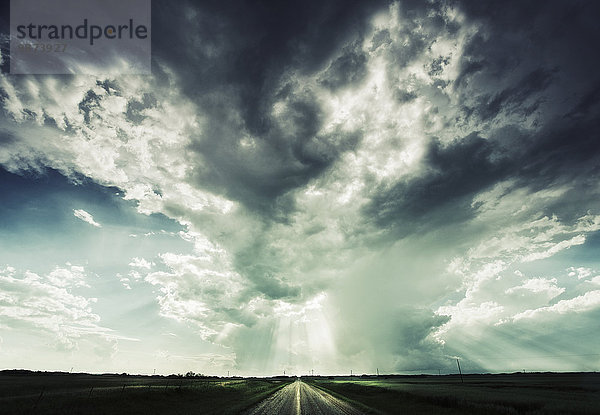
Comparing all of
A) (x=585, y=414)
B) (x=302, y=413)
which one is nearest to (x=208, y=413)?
(x=302, y=413)

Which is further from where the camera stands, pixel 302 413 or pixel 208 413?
pixel 302 413

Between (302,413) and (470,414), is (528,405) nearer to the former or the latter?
(470,414)

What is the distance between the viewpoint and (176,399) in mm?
37188

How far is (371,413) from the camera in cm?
2711

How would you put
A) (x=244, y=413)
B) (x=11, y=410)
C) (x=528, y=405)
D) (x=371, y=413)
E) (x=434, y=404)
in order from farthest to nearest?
1. (x=434, y=404)
2. (x=528, y=405)
3. (x=371, y=413)
4. (x=244, y=413)
5. (x=11, y=410)

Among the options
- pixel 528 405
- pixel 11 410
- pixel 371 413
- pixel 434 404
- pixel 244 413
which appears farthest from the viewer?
pixel 434 404

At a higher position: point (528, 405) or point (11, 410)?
point (11, 410)

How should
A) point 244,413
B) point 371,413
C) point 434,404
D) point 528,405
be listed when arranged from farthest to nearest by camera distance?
point 434,404, point 528,405, point 371,413, point 244,413

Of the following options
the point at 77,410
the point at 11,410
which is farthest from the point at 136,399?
the point at 11,410

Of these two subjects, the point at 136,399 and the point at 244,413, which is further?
the point at 136,399

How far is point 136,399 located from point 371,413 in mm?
25897

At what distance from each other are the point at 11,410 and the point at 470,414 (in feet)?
131

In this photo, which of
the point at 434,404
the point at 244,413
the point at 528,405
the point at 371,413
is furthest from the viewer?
the point at 434,404

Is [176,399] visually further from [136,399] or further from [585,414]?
[585,414]
